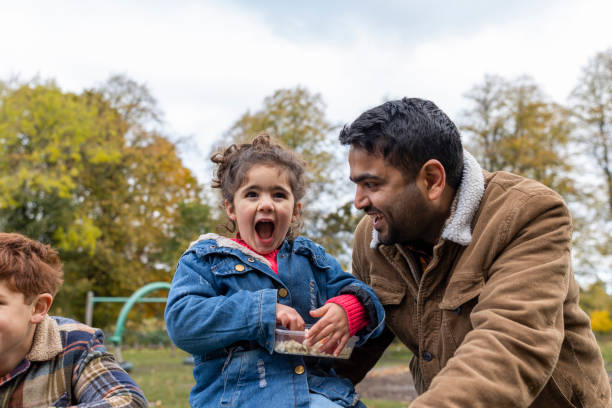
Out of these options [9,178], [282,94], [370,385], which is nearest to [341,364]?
[370,385]

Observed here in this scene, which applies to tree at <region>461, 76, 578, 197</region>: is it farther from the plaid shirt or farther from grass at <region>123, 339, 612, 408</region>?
the plaid shirt

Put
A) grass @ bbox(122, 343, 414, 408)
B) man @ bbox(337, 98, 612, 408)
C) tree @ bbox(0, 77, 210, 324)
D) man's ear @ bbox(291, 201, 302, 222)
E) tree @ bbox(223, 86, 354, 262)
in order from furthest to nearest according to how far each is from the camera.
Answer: tree @ bbox(0, 77, 210, 324), tree @ bbox(223, 86, 354, 262), grass @ bbox(122, 343, 414, 408), man's ear @ bbox(291, 201, 302, 222), man @ bbox(337, 98, 612, 408)

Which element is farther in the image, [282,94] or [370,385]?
[282,94]

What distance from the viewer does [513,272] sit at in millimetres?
2373

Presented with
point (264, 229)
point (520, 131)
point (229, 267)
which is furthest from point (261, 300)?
point (520, 131)

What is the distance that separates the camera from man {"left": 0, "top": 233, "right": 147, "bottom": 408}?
2.30 m

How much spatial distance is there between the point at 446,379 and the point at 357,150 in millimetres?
1124

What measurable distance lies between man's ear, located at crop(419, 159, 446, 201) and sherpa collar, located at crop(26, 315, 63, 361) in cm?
161

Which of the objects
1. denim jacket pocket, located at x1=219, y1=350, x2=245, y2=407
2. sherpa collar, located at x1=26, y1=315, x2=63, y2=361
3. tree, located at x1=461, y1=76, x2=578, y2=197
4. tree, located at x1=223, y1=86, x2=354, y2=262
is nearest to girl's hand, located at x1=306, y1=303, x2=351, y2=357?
denim jacket pocket, located at x1=219, y1=350, x2=245, y2=407

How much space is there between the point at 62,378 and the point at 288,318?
34.8 inches

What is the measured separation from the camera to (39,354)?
2.36 meters

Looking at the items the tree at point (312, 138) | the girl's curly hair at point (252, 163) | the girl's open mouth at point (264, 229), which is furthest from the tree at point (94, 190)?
the girl's open mouth at point (264, 229)

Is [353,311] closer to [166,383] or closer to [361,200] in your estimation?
[361,200]

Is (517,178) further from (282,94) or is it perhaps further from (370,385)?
(282,94)
